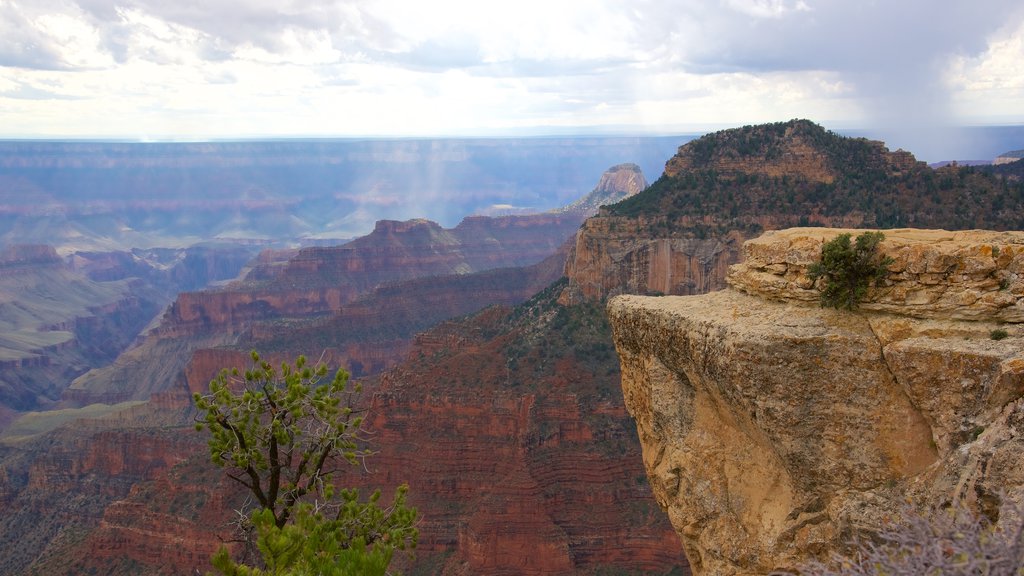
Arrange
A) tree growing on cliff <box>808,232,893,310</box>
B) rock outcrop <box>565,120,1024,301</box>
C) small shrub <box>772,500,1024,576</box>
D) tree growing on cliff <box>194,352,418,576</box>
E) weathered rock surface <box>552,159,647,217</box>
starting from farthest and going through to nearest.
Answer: weathered rock surface <box>552,159,647,217</box> → rock outcrop <box>565,120,1024,301</box> → tree growing on cliff <box>194,352,418,576</box> → tree growing on cliff <box>808,232,893,310</box> → small shrub <box>772,500,1024,576</box>

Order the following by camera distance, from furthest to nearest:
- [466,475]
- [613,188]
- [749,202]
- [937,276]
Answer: [613,188], [749,202], [466,475], [937,276]

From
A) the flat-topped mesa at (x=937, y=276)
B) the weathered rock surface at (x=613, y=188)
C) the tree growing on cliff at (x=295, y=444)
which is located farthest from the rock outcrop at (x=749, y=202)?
the weathered rock surface at (x=613, y=188)

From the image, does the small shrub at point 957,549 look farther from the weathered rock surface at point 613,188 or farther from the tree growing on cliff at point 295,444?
the weathered rock surface at point 613,188

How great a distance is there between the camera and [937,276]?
10.4 metres

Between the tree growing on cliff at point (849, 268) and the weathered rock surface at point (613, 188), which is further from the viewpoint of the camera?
the weathered rock surface at point (613, 188)

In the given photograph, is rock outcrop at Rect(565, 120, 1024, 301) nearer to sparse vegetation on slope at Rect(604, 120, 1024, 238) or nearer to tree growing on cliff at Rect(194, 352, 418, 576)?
sparse vegetation on slope at Rect(604, 120, 1024, 238)

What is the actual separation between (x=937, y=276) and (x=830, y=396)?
170 cm

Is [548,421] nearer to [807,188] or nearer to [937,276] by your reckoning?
[807,188]

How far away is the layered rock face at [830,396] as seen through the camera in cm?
990

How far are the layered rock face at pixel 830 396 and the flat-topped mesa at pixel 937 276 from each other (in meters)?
0.01

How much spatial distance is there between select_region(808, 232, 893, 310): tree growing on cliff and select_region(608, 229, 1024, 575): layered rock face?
157 mm

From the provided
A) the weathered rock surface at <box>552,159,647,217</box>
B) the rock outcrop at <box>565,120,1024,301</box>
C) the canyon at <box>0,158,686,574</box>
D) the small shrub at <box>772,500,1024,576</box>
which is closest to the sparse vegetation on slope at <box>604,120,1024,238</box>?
the rock outcrop at <box>565,120,1024,301</box>

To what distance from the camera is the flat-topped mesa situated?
10125 mm

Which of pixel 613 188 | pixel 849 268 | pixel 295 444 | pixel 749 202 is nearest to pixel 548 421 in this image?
pixel 749 202
